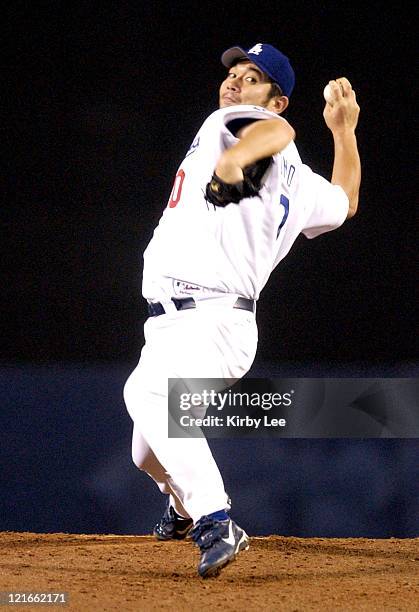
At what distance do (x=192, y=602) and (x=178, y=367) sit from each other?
71 centimetres

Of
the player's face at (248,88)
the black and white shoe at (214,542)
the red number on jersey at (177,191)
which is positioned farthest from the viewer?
the player's face at (248,88)

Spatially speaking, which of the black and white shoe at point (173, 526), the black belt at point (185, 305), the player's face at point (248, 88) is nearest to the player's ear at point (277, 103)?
the player's face at point (248, 88)

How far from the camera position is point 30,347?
16.2 ft

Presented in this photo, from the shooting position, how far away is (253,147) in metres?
2.66

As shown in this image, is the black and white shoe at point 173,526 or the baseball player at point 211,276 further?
the black and white shoe at point 173,526

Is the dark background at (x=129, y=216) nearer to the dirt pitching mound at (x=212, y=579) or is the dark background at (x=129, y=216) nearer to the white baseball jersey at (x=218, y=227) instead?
the dirt pitching mound at (x=212, y=579)

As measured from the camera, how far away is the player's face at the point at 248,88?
3189 mm

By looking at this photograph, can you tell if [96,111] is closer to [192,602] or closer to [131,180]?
[131,180]

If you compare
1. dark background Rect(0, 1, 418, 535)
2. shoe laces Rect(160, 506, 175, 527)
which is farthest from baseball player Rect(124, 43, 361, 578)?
dark background Rect(0, 1, 418, 535)

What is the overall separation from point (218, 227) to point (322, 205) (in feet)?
1.71

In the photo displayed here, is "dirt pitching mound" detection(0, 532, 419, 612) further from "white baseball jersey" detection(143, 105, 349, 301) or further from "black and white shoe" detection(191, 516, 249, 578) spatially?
"white baseball jersey" detection(143, 105, 349, 301)

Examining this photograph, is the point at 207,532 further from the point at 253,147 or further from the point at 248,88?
the point at 248,88

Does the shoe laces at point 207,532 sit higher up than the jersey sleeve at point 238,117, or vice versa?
the jersey sleeve at point 238,117

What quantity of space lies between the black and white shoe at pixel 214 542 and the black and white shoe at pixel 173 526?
877 millimetres
